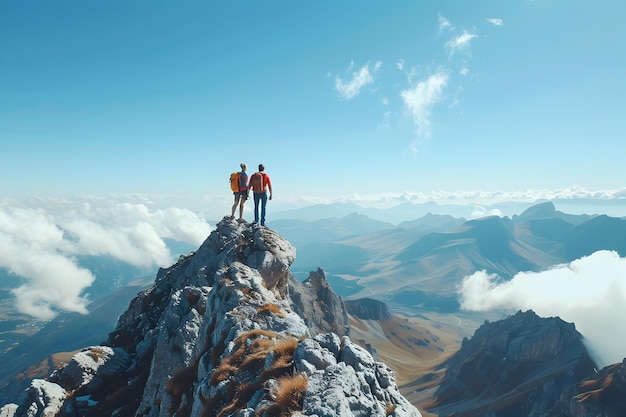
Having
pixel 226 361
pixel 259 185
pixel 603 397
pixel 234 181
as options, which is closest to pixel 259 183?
pixel 259 185

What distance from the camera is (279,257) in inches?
1704

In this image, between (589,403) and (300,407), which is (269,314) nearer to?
(300,407)

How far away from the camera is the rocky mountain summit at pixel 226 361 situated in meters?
14.1

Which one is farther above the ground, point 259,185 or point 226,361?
point 259,185

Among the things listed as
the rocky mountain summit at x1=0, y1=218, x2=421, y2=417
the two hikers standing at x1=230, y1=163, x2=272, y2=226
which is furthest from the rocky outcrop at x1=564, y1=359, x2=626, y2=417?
the two hikers standing at x1=230, y1=163, x2=272, y2=226

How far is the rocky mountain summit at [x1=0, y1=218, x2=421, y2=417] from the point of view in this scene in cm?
1407

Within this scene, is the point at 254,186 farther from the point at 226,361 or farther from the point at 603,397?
the point at 603,397

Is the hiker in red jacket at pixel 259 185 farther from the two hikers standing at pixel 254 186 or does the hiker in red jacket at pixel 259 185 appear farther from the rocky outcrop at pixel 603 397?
the rocky outcrop at pixel 603 397

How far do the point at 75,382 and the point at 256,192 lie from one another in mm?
29475

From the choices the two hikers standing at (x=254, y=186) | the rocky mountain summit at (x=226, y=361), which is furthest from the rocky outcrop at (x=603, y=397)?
the two hikers standing at (x=254, y=186)

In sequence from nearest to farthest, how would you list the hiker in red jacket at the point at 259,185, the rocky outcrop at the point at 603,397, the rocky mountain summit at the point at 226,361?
1. the rocky mountain summit at the point at 226,361
2. the hiker in red jacket at the point at 259,185
3. the rocky outcrop at the point at 603,397

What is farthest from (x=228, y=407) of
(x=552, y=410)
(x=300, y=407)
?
(x=552, y=410)

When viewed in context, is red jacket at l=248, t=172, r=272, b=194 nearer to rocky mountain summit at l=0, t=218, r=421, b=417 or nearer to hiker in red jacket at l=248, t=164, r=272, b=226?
hiker in red jacket at l=248, t=164, r=272, b=226

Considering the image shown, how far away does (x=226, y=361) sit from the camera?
1891cm
